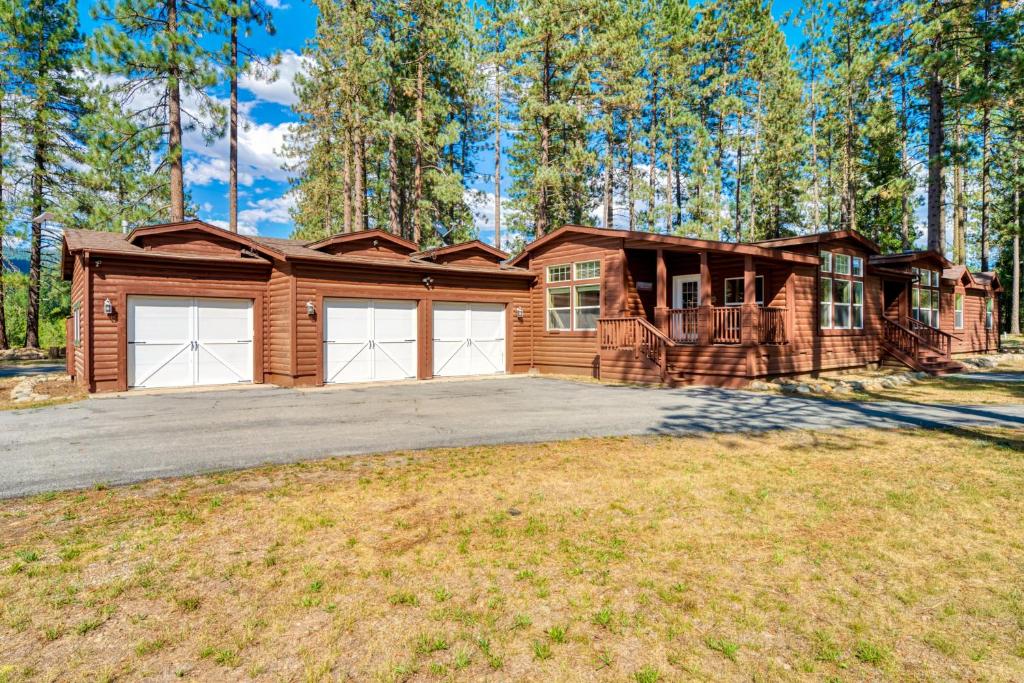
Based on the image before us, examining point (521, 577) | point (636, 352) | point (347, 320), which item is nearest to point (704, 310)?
point (636, 352)

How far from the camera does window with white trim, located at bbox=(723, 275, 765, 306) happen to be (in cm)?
1461

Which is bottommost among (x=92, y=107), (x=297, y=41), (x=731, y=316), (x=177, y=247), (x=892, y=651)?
(x=892, y=651)

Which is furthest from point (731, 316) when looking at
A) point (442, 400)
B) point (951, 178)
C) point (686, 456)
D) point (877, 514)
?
point (951, 178)

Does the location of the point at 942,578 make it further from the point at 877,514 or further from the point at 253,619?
the point at 253,619

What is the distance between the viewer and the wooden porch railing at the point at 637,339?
42.4 ft

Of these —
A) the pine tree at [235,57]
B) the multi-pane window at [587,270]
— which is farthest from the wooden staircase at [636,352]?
the pine tree at [235,57]

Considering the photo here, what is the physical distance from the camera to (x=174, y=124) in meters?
17.3

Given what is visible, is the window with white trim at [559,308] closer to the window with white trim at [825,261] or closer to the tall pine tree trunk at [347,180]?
the window with white trim at [825,261]

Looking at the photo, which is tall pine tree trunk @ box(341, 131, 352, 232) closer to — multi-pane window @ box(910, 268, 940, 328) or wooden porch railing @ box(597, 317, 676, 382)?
wooden porch railing @ box(597, 317, 676, 382)

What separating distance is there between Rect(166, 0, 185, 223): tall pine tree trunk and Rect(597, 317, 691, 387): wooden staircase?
46.1 ft

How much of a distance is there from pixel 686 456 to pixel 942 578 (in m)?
2.63

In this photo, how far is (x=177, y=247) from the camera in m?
13.4

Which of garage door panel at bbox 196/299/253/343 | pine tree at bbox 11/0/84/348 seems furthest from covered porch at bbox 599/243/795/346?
pine tree at bbox 11/0/84/348

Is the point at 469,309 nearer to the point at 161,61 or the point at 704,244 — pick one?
the point at 704,244
